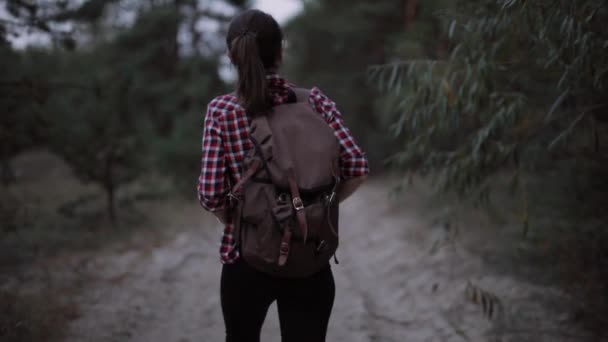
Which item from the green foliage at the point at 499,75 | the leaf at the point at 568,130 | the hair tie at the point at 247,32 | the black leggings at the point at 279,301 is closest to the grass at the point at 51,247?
the black leggings at the point at 279,301

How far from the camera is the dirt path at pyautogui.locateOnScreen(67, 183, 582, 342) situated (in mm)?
3664

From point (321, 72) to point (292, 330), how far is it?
11.8m

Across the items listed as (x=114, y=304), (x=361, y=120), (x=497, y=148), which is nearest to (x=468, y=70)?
(x=497, y=148)

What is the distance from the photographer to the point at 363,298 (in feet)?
14.9

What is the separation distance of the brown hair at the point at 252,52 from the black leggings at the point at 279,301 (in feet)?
1.94

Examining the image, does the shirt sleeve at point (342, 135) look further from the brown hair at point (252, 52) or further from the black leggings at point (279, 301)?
the black leggings at point (279, 301)

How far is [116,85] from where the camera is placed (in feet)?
22.2

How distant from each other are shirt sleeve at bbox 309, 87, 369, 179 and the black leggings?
429 mm

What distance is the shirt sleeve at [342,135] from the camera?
1.83 meters

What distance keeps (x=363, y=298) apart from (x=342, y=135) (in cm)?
308

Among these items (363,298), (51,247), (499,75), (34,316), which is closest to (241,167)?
(499,75)

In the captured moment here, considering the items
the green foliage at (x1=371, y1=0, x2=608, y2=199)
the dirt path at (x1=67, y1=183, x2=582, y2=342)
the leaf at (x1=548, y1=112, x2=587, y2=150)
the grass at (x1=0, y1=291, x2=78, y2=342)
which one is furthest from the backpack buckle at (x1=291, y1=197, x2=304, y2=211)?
the grass at (x1=0, y1=291, x2=78, y2=342)

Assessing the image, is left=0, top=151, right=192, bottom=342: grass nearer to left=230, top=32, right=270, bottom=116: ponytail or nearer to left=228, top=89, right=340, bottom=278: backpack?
left=228, top=89, right=340, bottom=278: backpack

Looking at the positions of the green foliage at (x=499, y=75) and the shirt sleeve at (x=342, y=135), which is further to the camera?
the green foliage at (x=499, y=75)
